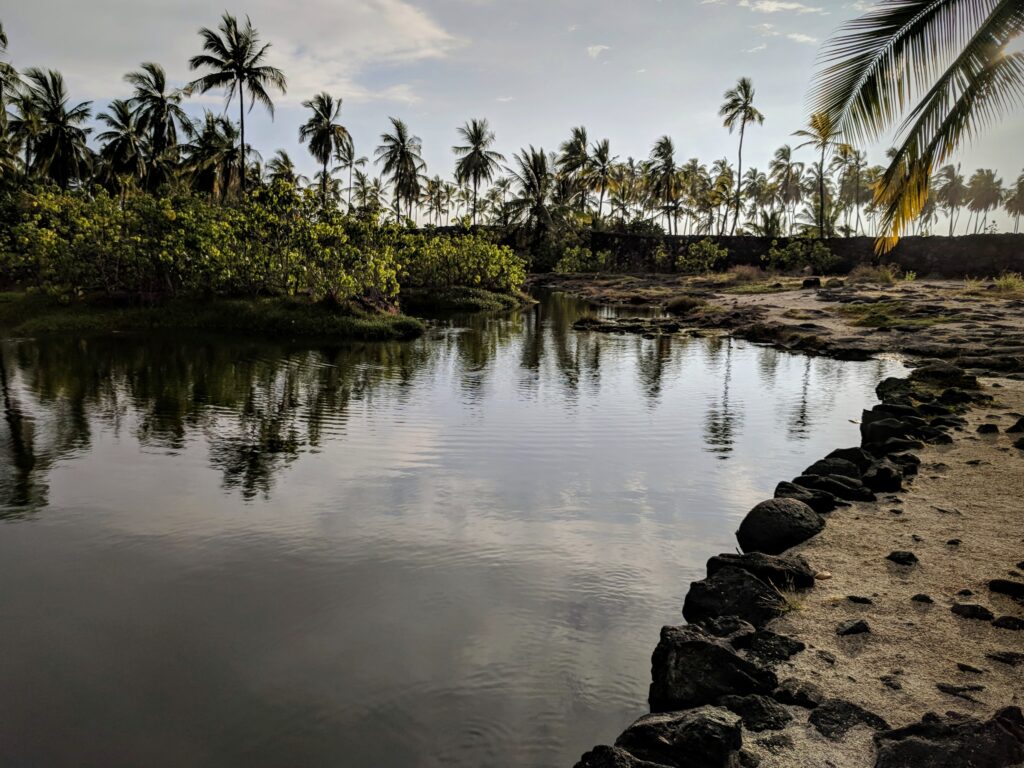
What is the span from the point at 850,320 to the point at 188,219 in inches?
1106

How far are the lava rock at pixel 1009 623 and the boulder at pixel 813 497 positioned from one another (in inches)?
113

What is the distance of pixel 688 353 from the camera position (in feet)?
77.7

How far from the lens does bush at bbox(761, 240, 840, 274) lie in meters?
48.6

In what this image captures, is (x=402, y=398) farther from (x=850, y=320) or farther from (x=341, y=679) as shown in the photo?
(x=850, y=320)

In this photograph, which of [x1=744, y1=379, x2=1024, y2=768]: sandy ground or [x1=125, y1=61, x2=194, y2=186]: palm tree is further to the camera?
[x1=125, y1=61, x2=194, y2=186]: palm tree

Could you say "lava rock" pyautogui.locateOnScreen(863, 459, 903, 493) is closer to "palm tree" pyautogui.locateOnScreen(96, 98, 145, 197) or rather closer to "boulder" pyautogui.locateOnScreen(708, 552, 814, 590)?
"boulder" pyautogui.locateOnScreen(708, 552, 814, 590)

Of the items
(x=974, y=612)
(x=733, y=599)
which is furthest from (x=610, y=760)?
(x=974, y=612)

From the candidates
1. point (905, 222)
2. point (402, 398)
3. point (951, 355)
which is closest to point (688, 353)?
point (951, 355)

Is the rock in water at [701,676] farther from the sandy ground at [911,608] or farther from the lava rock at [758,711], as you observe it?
the sandy ground at [911,608]

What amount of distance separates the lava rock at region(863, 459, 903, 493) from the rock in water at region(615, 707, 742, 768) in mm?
5496

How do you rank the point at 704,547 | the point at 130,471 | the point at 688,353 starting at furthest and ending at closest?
the point at 688,353
the point at 130,471
the point at 704,547

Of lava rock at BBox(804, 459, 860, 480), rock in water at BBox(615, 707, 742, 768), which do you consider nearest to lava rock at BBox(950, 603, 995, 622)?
rock in water at BBox(615, 707, 742, 768)

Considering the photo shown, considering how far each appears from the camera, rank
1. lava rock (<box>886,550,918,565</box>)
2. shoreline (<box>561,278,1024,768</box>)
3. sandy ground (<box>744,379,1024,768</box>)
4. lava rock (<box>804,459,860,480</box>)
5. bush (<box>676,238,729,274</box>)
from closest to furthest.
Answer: shoreline (<box>561,278,1024,768</box>) → sandy ground (<box>744,379,1024,768</box>) → lava rock (<box>886,550,918,565</box>) → lava rock (<box>804,459,860,480</box>) → bush (<box>676,238,729,274</box>)

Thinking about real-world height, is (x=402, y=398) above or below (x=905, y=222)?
below
